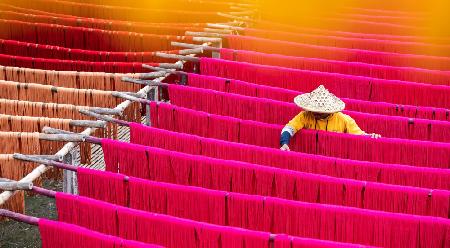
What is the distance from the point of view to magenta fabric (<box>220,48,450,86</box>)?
8.15 metres

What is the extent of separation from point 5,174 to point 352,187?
9.21 ft

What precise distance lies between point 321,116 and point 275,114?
0.60 meters

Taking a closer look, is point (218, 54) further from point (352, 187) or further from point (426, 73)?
point (352, 187)

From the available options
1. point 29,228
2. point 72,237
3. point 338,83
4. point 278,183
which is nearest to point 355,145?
point 278,183

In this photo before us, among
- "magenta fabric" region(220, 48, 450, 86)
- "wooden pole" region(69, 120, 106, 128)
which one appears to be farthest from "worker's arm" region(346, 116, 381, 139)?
"wooden pole" region(69, 120, 106, 128)

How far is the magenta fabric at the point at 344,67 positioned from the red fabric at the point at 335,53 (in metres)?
0.46

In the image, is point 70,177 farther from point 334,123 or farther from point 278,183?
Answer: point 334,123

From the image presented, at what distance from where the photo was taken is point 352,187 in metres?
5.11

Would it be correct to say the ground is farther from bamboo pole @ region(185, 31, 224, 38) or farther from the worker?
the worker

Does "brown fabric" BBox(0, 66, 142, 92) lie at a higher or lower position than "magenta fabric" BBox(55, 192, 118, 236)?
higher

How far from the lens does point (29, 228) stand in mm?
7930

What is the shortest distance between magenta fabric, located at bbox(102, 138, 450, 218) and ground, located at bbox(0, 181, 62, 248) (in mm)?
2752

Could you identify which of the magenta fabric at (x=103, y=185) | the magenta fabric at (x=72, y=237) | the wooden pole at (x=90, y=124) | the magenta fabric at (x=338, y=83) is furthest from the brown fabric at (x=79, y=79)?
the magenta fabric at (x=72, y=237)

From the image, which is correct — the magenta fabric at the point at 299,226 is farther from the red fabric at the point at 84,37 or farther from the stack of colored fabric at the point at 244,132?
the red fabric at the point at 84,37
